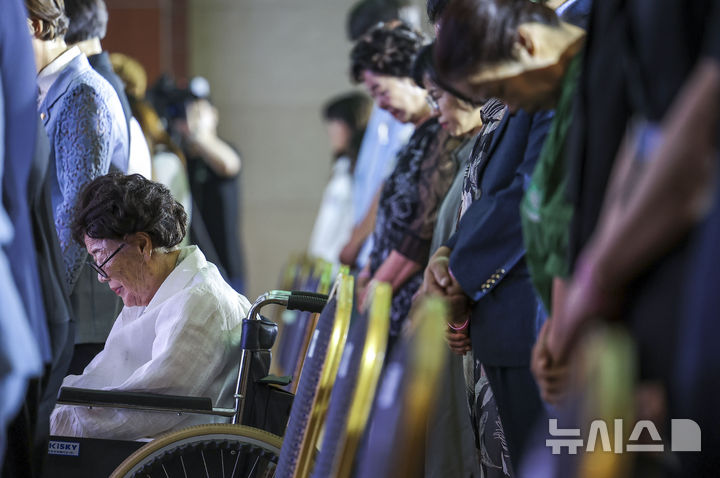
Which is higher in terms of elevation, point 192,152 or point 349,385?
point 192,152

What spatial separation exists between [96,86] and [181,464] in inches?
40.7

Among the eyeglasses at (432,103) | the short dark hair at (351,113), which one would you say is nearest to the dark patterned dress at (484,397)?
Answer: the eyeglasses at (432,103)

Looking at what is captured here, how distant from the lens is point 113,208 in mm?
2256

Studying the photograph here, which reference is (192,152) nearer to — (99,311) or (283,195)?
(283,195)

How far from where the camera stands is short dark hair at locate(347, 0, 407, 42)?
4.17 metres

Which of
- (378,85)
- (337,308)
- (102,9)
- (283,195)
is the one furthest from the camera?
(283,195)

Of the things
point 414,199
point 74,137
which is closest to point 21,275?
point 74,137

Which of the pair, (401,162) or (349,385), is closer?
(349,385)

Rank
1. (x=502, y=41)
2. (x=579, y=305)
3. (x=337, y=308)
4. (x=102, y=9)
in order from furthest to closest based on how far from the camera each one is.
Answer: (x=102, y=9), (x=337, y=308), (x=502, y=41), (x=579, y=305)

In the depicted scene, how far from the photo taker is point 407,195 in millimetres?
2920

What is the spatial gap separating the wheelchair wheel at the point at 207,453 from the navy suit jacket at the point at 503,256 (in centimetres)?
43

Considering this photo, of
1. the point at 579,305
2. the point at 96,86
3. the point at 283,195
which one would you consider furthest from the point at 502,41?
the point at 283,195

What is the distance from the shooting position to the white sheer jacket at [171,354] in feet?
6.99

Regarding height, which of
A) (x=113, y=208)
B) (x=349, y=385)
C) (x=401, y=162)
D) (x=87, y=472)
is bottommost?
(x=87, y=472)
